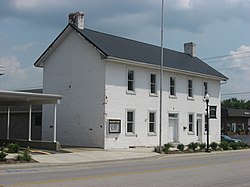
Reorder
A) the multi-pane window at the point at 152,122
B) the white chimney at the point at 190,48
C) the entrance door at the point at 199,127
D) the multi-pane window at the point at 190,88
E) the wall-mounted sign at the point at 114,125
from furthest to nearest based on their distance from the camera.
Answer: the white chimney at the point at 190,48 < the entrance door at the point at 199,127 < the multi-pane window at the point at 190,88 < the multi-pane window at the point at 152,122 < the wall-mounted sign at the point at 114,125

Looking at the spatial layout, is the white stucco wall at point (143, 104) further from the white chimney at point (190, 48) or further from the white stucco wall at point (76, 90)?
the white chimney at point (190, 48)

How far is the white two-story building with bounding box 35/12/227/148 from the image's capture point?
28.9m

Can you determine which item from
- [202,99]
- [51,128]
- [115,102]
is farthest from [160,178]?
[202,99]

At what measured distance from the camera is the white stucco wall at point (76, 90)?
2886 cm

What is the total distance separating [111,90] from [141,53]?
5.71 meters

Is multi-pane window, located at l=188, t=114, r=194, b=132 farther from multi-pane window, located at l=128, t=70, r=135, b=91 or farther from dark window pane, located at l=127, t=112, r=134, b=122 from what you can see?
multi-pane window, located at l=128, t=70, r=135, b=91

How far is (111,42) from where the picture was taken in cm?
3216

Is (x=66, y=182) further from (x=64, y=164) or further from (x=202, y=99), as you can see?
(x=202, y=99)

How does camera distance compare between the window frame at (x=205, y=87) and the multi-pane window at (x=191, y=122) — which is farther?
the window frame at (x=205, y=87)

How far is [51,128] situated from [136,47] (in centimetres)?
950

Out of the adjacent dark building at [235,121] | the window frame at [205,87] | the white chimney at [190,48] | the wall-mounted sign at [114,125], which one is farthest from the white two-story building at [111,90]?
the adjacent dark building at [235,121]

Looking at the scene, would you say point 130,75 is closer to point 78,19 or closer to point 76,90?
point 76,90

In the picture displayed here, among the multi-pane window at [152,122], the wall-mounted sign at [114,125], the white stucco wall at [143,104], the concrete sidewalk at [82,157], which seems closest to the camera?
the concrete sidewalk at [82,157]

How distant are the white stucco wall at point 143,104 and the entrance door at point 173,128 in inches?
11.3
